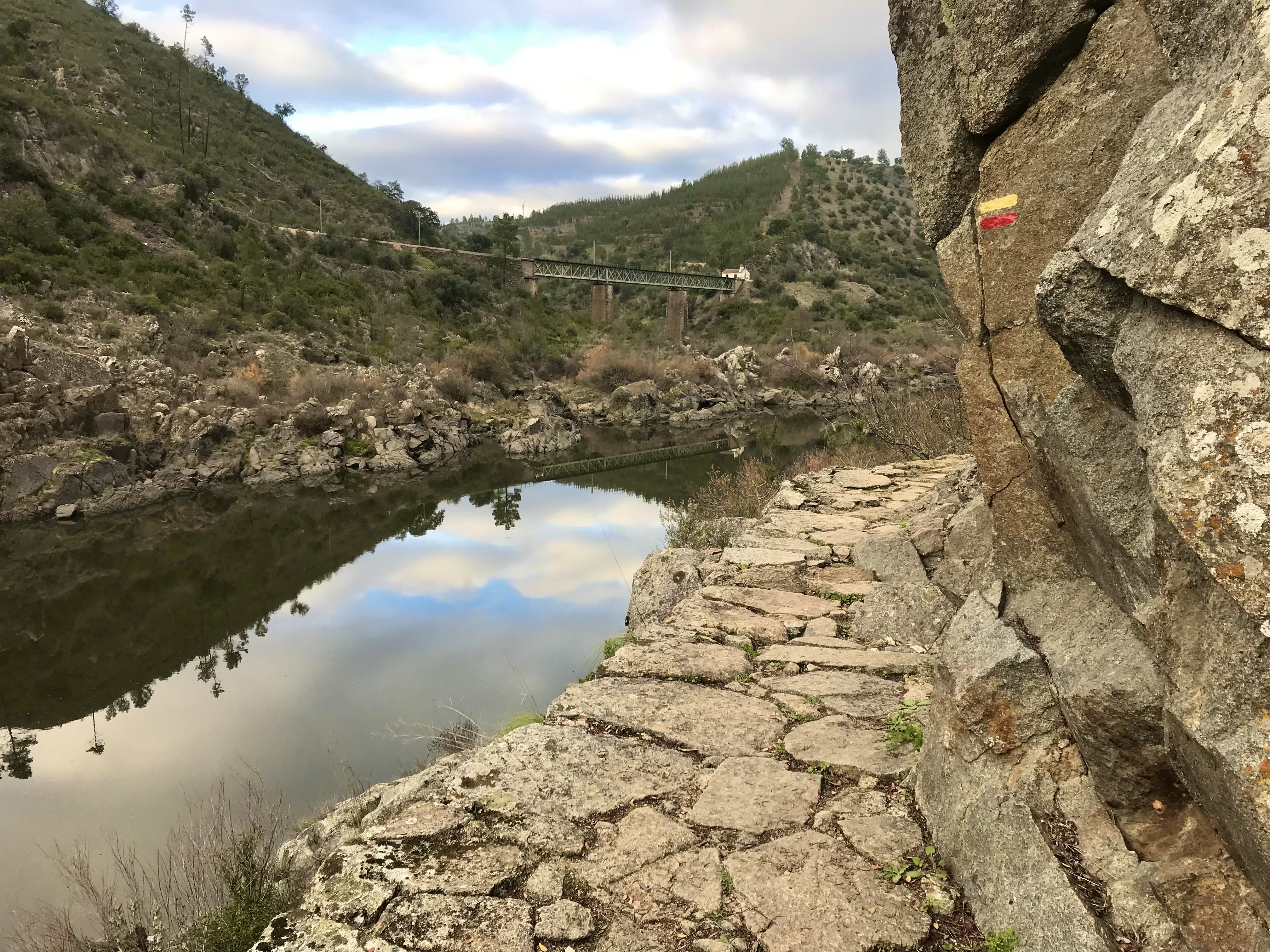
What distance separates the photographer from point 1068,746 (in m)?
2.30

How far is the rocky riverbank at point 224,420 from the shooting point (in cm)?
1534

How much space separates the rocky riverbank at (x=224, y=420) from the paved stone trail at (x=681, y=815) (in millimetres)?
13787

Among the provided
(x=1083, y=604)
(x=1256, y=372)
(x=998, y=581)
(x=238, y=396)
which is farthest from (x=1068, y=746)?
(x=238, y=396)

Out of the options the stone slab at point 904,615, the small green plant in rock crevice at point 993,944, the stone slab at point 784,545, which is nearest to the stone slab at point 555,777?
the small green plant in rock crevice at point 993,944

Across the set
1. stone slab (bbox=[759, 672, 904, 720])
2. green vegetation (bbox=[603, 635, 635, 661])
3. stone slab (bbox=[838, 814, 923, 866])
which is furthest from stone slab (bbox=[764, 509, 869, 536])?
stone slab (bbox=[838, 814, 923, 866])

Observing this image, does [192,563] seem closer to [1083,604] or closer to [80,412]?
[80,412]

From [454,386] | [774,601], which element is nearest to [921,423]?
[774,601]

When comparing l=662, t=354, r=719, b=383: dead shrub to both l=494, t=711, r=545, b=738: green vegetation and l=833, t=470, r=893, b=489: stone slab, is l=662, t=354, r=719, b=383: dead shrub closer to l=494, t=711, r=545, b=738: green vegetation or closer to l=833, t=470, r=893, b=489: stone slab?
l=833, t=470, r=893, b=489: stone slab

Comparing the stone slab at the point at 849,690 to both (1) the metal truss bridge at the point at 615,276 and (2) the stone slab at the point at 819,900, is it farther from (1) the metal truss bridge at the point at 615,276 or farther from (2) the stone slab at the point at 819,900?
(1) the metal truss bridge at the point at 615,276

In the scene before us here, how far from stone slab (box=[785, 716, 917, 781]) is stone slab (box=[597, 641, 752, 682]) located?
27.1 inches

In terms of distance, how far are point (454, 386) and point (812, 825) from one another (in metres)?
25.2

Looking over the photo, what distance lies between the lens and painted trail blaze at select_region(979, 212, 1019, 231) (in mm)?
2576

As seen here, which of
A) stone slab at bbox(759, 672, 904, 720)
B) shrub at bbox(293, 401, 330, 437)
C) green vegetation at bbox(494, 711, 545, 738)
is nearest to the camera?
stone slab at bbox(759, 672, 904, 720)

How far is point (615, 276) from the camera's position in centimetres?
4906
